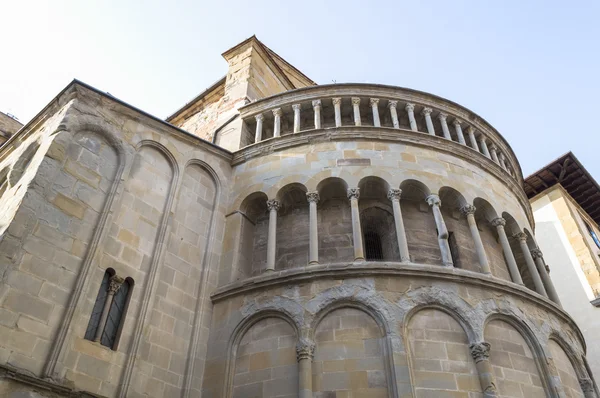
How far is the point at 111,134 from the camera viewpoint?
38.8 feet

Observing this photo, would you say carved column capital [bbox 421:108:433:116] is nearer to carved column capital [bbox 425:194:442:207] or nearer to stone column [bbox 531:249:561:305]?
carved column capital [bbox 425:194:442:207]

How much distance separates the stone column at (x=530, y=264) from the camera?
12500mm

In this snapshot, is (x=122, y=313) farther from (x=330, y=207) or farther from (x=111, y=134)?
(x=330, y=207)

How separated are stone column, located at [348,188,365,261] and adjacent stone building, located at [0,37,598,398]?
6 cm

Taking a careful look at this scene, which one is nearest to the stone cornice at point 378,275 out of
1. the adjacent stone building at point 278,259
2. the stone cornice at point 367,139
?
the adjacent stone building at point 278,259

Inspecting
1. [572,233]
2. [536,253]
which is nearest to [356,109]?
[536,253]

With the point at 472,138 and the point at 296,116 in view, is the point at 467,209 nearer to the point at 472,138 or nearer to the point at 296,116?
the point at 472,138

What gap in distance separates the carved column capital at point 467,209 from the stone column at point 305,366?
5.58m

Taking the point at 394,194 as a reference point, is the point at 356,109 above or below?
above

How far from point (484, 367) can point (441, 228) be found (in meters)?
3.49

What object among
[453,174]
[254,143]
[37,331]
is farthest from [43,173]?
[453,174]

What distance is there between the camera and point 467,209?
501 inches

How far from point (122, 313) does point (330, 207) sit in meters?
5.86

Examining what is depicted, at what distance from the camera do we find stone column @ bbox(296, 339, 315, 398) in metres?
9.21
